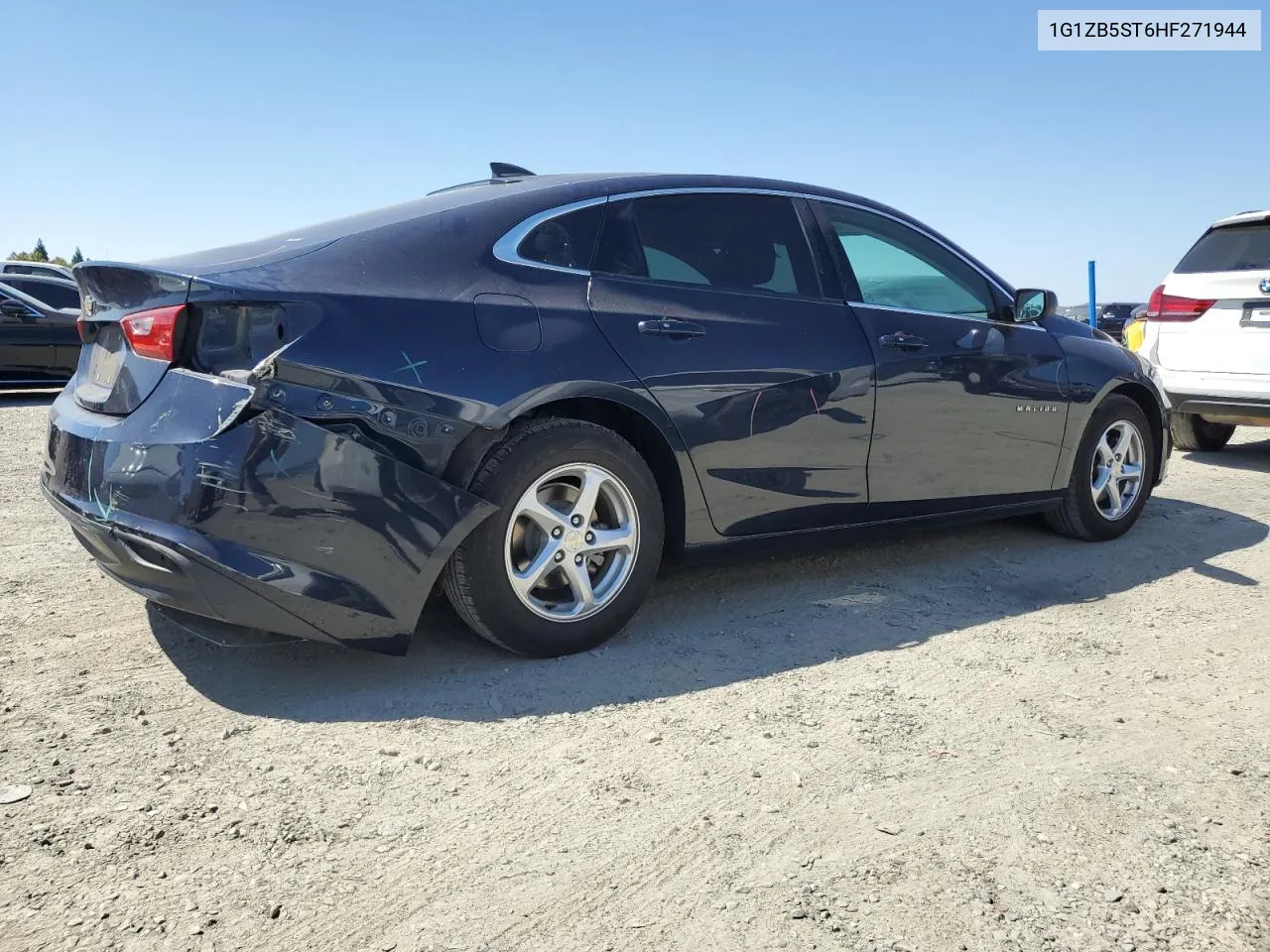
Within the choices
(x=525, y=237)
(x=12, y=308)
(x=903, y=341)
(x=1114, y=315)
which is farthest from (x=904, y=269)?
(x=1114, y=315)

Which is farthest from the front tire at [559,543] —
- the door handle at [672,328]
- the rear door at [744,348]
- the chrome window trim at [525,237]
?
the chrome window trim at [525,237]

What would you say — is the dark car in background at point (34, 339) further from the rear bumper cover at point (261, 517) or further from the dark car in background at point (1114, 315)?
the dark car in background at point (1114, 315)

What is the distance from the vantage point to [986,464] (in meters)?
4.67

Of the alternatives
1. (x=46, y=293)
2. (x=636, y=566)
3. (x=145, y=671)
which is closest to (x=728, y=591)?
(x=636, y=566)

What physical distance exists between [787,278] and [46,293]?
11473 millimetres

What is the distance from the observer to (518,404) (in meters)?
3.26

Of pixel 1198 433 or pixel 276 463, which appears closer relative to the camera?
pixel 276 463

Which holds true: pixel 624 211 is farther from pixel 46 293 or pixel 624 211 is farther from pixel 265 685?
pixel 46 293

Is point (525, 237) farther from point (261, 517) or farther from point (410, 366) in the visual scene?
point (261, 517)

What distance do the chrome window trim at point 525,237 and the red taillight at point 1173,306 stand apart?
18.3 ft

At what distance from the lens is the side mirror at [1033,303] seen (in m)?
4.88

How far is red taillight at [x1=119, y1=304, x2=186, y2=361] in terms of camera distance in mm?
3025

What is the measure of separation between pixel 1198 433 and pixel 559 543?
6.89 meters

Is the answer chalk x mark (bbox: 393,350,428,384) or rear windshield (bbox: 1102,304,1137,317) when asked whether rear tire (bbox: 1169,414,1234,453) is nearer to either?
chalk x mark (bbox: 393,350,428,384)
